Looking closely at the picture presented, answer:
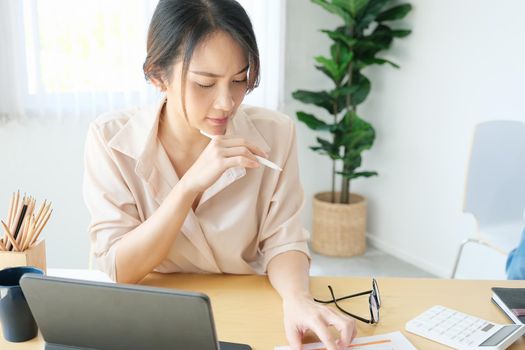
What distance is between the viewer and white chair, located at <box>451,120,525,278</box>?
221cm

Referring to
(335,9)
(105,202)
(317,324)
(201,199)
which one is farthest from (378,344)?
(335,9)

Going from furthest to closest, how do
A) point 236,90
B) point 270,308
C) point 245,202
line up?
point 245,202
point 236,90
point 270,308

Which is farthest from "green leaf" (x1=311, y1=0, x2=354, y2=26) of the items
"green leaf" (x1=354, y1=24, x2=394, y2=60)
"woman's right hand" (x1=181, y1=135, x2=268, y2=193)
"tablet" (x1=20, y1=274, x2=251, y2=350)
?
"tablet" (x1=20, y1=274, x2=251, y2=350)

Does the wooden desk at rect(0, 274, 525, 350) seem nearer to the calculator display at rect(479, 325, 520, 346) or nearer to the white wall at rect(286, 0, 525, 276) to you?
the calculator display at rect(479, 325, 520, 346)

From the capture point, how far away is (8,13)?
261 centimetres

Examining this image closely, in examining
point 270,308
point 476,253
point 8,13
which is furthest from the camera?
point 476,253

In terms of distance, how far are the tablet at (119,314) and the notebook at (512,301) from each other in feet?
1.79

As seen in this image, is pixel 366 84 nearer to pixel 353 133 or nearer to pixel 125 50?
pixel 353 133

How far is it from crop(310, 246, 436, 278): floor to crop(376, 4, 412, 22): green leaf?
49.7 inches

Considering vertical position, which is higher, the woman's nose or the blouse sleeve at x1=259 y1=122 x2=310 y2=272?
the woman's nose

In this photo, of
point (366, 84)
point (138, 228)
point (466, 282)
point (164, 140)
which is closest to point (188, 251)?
point (138, 228)

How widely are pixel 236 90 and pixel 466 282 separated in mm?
599

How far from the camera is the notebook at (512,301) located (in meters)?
1.01

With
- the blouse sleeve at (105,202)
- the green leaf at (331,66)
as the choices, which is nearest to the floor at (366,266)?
the green leaf at (331,66)
